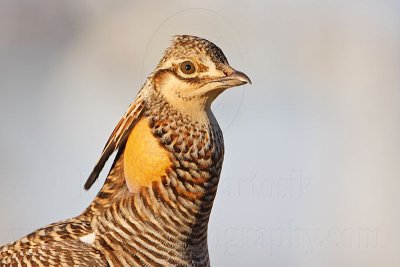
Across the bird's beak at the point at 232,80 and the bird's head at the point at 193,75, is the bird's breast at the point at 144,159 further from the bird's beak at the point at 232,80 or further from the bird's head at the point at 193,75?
the bird's beak at the point at 232,80

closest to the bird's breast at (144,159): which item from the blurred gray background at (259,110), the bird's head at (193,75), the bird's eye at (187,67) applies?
the bird's head at (193,75)

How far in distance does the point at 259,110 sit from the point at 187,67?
6.19 m

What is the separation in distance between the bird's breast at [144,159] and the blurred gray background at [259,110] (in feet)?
11.2

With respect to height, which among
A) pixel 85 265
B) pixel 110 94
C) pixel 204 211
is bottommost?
pixel 85 265

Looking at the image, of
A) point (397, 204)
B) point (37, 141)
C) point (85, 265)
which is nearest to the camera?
point (85, 265)

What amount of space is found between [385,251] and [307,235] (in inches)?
27.5

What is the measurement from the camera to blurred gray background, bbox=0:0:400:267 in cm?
831

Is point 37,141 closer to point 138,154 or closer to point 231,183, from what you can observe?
point 231,183

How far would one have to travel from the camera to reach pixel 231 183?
321 inches

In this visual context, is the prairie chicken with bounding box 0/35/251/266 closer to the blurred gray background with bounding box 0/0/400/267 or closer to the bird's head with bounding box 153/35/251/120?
the bird's head with bounding box 153/35/251/120

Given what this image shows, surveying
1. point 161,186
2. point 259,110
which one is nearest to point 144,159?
point 161,186

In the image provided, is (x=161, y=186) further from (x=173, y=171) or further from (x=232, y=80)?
(x=232, y=80)

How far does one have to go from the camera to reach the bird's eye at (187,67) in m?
4.05

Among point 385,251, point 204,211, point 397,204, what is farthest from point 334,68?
point 204,211
